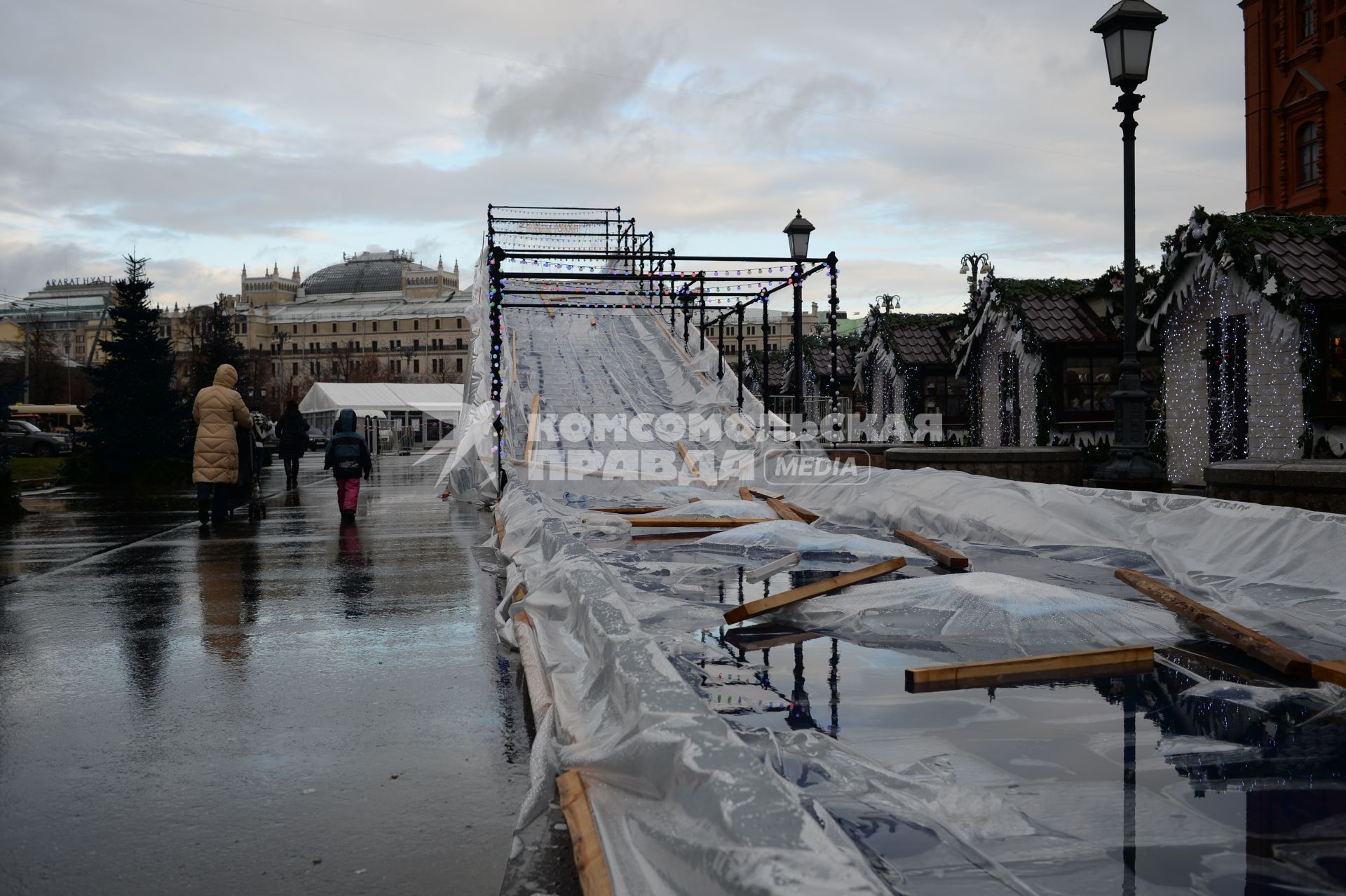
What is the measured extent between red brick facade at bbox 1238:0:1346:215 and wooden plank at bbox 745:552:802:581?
26.9m

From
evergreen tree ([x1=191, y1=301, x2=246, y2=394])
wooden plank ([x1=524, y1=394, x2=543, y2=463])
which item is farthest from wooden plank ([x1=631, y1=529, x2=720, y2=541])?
evergreen tree ([x1=191, y1=301, x2=246, y2=394])

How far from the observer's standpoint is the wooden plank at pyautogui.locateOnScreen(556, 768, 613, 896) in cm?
238

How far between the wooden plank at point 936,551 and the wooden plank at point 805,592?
0.63 m

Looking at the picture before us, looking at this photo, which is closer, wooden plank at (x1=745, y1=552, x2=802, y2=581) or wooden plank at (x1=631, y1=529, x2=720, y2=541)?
wooden plank at (x1=745, y1=552, x2=802, y2=581)

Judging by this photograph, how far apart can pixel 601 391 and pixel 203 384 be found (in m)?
13.5

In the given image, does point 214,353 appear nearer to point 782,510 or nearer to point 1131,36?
point 782,510

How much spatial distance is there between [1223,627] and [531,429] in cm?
1272

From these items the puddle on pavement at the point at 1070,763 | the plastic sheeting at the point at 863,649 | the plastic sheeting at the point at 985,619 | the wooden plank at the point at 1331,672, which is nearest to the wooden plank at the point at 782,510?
the plastic sheeting at the point at 863,649

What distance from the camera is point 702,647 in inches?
198

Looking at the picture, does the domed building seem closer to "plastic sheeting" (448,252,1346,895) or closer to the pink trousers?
the pink trousers

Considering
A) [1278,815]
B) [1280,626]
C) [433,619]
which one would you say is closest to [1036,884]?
[1278,815]

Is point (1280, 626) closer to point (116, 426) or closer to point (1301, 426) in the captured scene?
point (1301, 426)

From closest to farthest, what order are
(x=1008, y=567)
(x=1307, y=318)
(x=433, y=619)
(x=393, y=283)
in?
(x=433, y=619), (x=1008, y=567), (x=1307, y=318), (x=393, y=283)

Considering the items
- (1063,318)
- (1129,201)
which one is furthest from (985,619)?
(1063,318)
